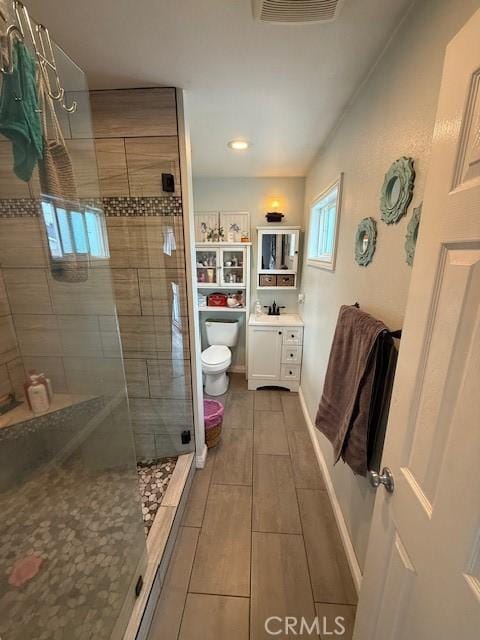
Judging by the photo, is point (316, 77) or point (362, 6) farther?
point (316, 77)

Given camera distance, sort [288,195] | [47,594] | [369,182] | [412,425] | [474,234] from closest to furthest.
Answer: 1. [474,234]
2. [412,425]
3. [47,594]
4. [369,182]
5. [288,195]

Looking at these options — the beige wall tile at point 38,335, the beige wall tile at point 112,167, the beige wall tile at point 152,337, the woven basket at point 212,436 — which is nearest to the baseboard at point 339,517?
the woven basket at point 212,436

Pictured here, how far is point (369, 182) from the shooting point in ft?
4.15

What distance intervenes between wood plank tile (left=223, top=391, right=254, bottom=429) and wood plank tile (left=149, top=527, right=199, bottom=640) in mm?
1020

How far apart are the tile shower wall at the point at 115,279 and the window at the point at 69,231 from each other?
8cm

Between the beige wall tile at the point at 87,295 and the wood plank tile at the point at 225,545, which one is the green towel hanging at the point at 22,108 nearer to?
the beige wall tile at the point at 87,295

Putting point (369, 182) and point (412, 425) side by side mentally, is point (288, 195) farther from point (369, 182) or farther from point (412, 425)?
point (412, 425)

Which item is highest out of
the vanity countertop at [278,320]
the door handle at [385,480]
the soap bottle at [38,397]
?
the door handle at [385,480]

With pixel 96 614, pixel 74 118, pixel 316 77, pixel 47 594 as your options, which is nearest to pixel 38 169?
pixel 74 118

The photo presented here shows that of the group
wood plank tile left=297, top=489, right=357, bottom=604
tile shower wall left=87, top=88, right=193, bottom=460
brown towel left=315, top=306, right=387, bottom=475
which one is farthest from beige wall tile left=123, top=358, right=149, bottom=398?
wood plank tile left=297, top=489, right=357, bottom=604

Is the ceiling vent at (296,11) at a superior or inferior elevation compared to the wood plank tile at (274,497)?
superior

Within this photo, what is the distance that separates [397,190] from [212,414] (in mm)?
1985

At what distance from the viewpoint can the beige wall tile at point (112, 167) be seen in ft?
4.98

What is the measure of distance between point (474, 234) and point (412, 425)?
48 centimetres
